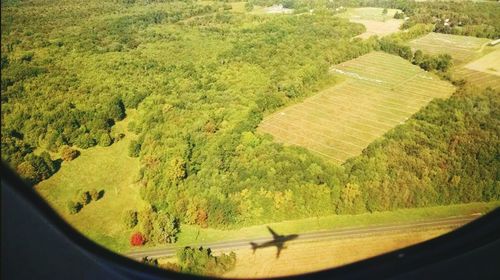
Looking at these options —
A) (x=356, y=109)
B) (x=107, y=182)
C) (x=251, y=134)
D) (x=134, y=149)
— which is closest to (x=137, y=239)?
(x=107, y=182)

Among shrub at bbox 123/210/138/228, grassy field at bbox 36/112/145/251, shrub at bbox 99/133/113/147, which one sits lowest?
shrub at bbox 123/210/138/228

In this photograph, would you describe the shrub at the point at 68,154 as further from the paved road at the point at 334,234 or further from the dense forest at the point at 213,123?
the paved road at the point at 334,234

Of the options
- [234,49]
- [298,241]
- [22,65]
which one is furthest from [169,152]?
[234,49]

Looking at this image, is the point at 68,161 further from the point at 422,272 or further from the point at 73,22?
the point at 73,22

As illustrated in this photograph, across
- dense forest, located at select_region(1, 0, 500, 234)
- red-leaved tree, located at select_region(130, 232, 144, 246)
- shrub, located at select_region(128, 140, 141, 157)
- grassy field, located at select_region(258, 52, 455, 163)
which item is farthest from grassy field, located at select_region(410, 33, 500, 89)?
red-leaved tree, located at select_region(130, 232, 144, 246)

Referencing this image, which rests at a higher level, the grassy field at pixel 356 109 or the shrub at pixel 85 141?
the shrub at pixel 85 141

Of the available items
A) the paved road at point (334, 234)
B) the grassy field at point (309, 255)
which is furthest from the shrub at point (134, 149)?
the grassy field at point (309, 255)

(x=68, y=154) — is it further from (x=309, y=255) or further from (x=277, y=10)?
(x=277, y=10)

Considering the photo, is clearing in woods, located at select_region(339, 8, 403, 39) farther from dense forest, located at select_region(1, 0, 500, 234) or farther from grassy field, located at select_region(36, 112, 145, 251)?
grassy field, located at select_region(36, 112, 145, 251)
